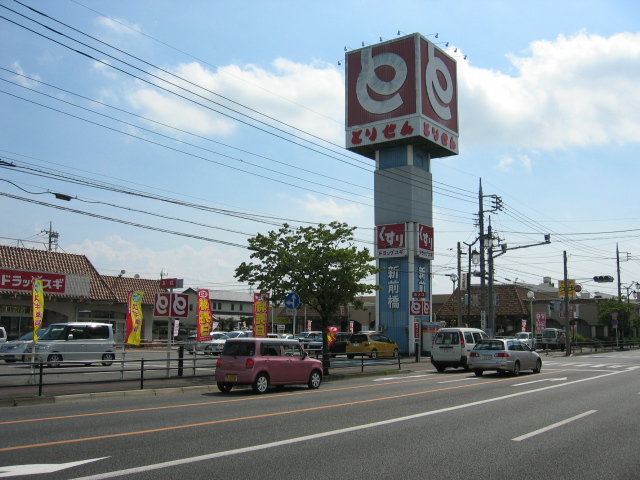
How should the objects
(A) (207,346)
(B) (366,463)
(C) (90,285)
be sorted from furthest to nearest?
(C) (90,285), (A) (207,346), (B) (366,463)

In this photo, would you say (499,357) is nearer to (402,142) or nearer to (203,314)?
(203,314)

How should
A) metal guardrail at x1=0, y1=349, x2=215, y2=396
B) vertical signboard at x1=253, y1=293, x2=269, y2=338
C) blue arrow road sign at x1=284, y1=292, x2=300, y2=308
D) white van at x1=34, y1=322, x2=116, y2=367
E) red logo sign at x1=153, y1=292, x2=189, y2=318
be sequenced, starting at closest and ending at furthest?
1. metal guardrail at x1=0, y1=349, x2=215, y2=396
2. red logo sign at x1=153, y1=292, x2=189, y2=318
3. blue arrow road sign at x1=284, y1=292, x2=300, y2=308
4. white van at x1=34, y1=322, x2=116, y2=367
5. vertical signboard at x1=253, y1=293, x2=269, y2=338

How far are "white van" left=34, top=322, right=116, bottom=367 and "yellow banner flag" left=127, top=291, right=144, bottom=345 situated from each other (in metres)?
14.5

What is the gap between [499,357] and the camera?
76.9ft

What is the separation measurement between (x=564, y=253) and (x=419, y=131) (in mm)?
15953

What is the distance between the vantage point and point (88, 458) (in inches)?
317

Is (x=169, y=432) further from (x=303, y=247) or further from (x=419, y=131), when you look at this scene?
(x=419, y=131)

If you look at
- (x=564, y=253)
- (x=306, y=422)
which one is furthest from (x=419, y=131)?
(x=306, y=422)

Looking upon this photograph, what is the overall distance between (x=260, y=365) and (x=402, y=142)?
3360 cm

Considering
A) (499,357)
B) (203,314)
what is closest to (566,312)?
(499,357)

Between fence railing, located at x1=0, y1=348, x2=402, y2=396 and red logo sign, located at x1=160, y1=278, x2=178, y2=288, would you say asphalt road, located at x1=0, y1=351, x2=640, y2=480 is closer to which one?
fence railing, located at x1=0, y1=348, x2=402, y2=396

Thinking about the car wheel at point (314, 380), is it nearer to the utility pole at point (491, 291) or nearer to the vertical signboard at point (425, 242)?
the utility pole at point (491, 291)

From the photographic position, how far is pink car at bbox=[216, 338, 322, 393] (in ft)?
55.7

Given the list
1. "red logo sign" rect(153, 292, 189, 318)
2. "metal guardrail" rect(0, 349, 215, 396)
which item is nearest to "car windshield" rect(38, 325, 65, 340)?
"metal guardrail" rect(0, 349, 215, 396)
